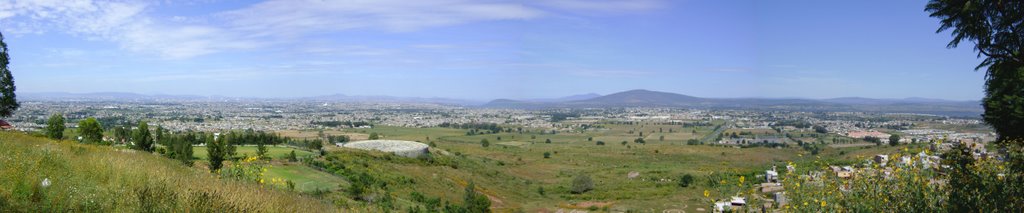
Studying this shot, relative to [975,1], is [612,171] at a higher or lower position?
lower

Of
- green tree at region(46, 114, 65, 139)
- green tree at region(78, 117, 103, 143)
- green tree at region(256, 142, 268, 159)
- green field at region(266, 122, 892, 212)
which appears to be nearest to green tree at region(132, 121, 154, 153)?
green tree at region(78, 117, 103, 143)

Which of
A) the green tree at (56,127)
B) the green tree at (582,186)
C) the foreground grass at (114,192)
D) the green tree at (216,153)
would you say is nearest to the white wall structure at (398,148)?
the green tree at (582,186)

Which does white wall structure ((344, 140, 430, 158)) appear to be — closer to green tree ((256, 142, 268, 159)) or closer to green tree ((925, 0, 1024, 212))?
green tree ((256, 142, 268, 159))

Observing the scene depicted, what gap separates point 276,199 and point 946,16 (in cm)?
846

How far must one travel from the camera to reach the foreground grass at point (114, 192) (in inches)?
177

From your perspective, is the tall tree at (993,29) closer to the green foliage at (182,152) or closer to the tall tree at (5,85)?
the green foliage at (182,152)

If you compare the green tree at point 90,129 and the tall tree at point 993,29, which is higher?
the tall tree at point 993,29

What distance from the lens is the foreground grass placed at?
14.8 ft

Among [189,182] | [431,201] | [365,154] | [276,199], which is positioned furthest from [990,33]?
[365,154]

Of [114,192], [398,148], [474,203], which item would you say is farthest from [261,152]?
[398,148]

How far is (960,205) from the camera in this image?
4.30 meters

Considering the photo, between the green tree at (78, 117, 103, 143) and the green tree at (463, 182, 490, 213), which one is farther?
the green tree at (78, 117, 103, 143)

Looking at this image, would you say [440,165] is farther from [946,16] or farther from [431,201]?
[946,16]

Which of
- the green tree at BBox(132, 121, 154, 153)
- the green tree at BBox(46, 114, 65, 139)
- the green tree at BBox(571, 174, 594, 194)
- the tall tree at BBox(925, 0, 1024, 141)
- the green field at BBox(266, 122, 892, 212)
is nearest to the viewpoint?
the tall tree at BBox(925, 0, 1024, 141)
